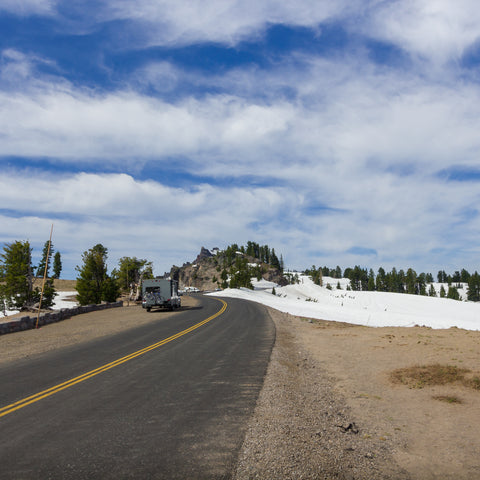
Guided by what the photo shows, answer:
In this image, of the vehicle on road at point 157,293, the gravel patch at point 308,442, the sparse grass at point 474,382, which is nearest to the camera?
the gravel patch at point 308,442

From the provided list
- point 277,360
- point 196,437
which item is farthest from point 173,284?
point 196,437

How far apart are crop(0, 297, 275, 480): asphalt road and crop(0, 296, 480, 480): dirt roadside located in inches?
24.3

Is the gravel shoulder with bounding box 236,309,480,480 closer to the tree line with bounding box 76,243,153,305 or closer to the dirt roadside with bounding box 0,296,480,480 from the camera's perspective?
the dirt roadside with bounding box 0,296,480,480

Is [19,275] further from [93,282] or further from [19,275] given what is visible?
[93,282]

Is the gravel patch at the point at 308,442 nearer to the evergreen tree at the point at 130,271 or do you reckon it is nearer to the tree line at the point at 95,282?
the tree line at the point at 95,282

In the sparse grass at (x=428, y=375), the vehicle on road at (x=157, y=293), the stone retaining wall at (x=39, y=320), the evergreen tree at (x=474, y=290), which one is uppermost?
the evergreen tree at (x=474, y=290)

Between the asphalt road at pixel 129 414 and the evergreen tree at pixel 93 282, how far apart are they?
35340mm

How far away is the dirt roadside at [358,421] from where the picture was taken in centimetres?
561

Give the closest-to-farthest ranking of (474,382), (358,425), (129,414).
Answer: (129,414)
(358,425)
(474,382)

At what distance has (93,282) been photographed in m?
48.6

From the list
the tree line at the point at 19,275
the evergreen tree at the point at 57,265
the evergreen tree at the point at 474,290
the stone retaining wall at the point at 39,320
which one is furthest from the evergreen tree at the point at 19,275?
the evergreen tree at the point at 474,290

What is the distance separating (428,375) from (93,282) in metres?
44.8

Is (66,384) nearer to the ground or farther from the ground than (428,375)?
nearer to the ground

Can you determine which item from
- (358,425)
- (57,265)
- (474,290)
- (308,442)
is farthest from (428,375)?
(474,290)
